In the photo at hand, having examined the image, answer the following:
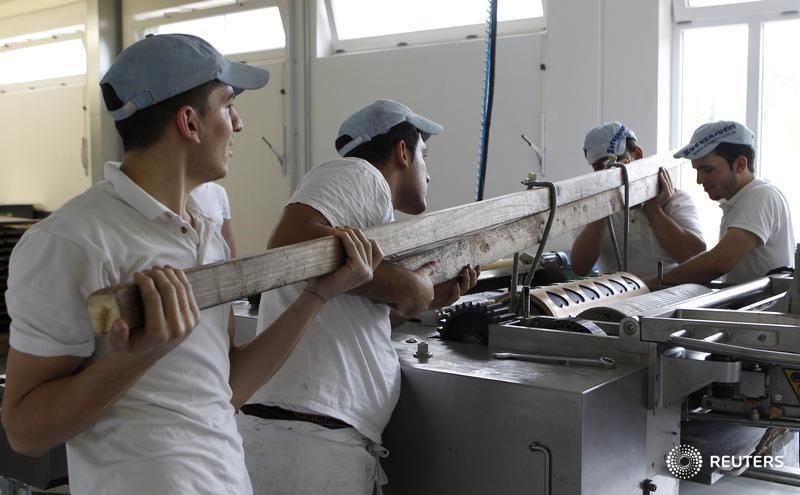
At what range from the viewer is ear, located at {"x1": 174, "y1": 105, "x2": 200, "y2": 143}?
979 mm

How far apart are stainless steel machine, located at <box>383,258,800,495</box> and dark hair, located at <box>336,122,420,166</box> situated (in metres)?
0.38

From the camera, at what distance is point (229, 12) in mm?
5609

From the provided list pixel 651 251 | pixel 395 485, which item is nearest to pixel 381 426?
pixel 395 485

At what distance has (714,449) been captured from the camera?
1570 millimetres

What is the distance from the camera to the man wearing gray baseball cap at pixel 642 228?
8.37 feet

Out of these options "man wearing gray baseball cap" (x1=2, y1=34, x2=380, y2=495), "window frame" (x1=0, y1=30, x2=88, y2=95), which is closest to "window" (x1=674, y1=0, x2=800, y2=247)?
"man wearing gray baseball cap" (x1=2, y1=34, x2=380, y2=495)

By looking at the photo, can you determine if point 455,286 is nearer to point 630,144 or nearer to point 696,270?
point 696,270

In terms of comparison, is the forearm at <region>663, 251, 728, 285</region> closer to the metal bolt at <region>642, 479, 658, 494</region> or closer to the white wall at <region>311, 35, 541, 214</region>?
the metal bolt at <region>642, 479, 658, 494</region>

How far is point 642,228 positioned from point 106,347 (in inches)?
83.8

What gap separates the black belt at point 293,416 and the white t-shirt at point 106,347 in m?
0.27

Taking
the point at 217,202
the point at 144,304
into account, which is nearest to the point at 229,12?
the point at 217,202

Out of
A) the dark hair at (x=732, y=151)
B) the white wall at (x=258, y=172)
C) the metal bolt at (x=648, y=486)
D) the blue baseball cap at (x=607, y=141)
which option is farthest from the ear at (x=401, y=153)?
the white wall at (x=258, y=172)

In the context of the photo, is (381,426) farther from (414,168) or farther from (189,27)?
(189,27)

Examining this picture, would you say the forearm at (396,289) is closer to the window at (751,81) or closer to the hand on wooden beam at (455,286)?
the hand on wooden beam at (455,286)
